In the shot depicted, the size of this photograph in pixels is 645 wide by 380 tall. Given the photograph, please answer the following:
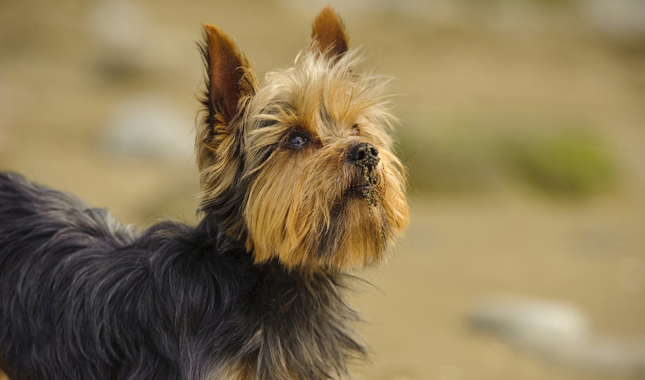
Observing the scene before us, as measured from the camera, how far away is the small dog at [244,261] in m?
3.23

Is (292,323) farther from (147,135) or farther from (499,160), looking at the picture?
(147,135)

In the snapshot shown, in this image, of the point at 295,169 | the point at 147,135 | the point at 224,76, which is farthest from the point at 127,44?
the point at 295,169

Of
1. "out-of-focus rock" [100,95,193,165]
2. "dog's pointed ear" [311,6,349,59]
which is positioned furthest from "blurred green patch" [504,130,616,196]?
"dog's pointed ear" [311,6,349,59]

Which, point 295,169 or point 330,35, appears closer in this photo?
point 295,169

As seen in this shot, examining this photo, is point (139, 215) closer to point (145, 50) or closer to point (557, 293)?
point (557, 293)

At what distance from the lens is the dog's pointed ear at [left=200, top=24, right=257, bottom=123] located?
314cm

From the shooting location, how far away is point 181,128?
1294cm

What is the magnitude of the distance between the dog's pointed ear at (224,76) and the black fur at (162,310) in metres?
0.66

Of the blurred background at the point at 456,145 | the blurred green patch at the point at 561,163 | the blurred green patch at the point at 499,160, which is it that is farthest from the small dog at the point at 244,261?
the blurred green patch at the point at 561,163

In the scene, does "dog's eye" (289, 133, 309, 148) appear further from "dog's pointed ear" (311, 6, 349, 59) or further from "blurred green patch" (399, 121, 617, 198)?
"blurred green patch" (399, 121, 617, 198)

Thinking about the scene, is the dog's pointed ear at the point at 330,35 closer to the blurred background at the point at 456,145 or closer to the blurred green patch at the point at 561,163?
the blurred background at the point at 456,145

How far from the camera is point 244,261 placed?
3.43 meters

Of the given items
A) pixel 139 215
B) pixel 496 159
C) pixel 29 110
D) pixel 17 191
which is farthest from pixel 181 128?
pixel 17 191

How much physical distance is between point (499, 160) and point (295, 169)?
9260 millimetres
